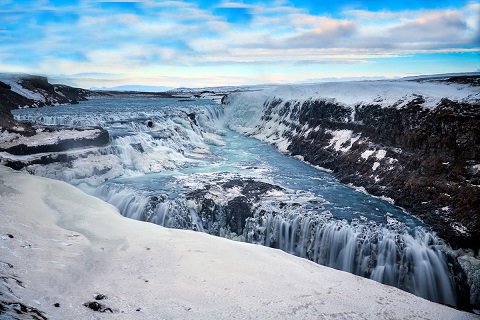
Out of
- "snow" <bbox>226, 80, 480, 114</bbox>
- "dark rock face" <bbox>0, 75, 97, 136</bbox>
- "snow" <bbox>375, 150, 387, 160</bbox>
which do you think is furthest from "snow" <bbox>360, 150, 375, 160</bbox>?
"dark rock face" <bbox>0, 75, 97, 136</bbox>

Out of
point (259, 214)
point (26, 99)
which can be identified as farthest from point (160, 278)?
point (26, 99)

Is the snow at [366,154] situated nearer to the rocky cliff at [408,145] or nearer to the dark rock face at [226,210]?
the rocky cliff at [408,145]

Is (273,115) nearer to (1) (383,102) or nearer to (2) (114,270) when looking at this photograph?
(1) (383,102)

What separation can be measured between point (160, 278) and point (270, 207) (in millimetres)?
7838

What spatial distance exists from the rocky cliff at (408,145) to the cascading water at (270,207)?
1.01 m

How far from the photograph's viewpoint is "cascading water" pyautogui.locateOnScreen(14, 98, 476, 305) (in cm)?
1177

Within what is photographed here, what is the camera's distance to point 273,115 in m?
39.5

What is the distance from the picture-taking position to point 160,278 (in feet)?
24.5

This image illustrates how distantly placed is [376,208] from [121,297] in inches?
472

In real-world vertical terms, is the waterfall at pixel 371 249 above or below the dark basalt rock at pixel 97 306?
below

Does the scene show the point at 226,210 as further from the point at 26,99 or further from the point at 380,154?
the point at 26,99

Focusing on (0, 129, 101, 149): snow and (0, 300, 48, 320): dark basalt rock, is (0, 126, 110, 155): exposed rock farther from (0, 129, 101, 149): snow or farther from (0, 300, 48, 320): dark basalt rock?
(0, 300, 48, 320): dark basalt rock

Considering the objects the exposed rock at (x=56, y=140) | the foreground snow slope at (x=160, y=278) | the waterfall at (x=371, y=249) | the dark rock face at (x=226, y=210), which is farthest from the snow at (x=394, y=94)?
the exposed rock at (x=56, y=140)

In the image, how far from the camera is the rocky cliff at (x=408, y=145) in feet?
45.2
